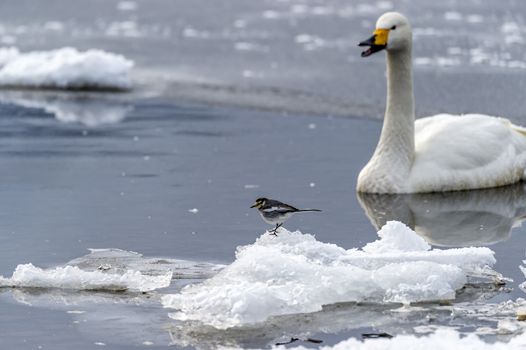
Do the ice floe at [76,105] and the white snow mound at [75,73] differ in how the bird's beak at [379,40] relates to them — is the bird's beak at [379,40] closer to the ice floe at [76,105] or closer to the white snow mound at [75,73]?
the ice floe at [76,105]

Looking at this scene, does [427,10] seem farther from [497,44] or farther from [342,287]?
[342,287]

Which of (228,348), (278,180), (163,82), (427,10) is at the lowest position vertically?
(228,348)

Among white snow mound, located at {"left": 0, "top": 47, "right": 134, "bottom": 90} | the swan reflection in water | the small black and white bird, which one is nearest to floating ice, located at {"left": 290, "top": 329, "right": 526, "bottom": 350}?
the small black and white bird

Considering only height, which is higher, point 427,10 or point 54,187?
point 427,10

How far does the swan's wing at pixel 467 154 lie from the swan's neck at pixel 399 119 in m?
0.15

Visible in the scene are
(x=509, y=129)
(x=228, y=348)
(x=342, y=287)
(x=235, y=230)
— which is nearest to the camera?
(x=228, y=348)

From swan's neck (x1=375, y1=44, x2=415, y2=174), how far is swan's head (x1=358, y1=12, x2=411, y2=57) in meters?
0.09

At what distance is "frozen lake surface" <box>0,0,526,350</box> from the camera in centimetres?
685

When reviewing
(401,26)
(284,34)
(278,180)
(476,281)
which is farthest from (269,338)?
(284,34)

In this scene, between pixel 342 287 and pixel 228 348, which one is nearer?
pixel 228 348

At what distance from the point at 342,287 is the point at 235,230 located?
2.09 metres

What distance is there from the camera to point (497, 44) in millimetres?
20062

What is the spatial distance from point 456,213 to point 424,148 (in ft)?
4.41

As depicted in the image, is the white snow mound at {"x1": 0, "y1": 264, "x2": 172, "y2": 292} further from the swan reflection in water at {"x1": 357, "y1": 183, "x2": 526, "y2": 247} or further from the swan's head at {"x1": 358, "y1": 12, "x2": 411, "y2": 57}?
the swan's head at {"x1": 358, "y1": 12, "x2": 411, "y2": 57}
